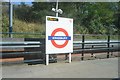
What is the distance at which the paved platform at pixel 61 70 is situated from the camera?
9.54 metres

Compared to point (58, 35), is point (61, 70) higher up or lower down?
lower down

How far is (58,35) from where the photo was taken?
11.6 metres

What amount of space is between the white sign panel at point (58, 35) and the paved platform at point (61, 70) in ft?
1.91

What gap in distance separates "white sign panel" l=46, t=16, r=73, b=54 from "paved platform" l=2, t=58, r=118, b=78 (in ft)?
1.91

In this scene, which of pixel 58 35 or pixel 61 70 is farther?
pixel 58 35

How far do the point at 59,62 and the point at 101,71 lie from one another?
2.16m

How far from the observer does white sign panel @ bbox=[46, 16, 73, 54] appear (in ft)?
37.1

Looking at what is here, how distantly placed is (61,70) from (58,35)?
1.64m

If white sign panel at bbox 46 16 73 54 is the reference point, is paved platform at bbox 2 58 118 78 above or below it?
below

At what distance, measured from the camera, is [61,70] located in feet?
34.3

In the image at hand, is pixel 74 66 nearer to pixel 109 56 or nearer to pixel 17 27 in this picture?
pixel 109 56

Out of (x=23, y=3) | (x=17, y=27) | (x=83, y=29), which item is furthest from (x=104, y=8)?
(x=17, y=27)

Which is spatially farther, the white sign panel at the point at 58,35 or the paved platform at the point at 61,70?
the white sign panel at the point at 58,35

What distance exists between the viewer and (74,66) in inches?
451
